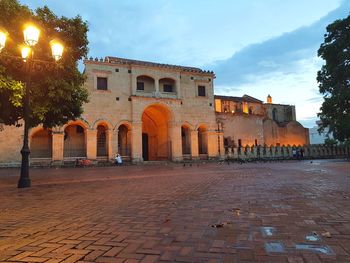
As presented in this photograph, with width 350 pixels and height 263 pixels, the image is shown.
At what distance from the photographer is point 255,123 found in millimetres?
44656

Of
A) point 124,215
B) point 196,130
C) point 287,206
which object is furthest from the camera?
point 196,130

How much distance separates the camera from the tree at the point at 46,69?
12062mm

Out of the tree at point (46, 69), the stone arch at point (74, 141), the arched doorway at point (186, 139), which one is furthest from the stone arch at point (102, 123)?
the tree at point (46, 69)

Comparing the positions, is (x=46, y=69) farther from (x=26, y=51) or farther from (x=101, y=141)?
(x=101, y=141)

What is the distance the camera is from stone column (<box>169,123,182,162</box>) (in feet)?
111

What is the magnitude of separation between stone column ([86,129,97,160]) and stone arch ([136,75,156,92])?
7.61 metres

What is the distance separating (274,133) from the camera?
47938 millimetres

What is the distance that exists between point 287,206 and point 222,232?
2.19 m

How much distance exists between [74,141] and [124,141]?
5693 millimetres

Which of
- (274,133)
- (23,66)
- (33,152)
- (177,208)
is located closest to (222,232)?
(177,208)

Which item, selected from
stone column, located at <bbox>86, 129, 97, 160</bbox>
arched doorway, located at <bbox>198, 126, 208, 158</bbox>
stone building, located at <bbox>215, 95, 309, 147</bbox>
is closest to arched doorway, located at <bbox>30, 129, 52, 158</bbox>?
stone column, located at <bbox>86, 129, 97, 160</bbox>

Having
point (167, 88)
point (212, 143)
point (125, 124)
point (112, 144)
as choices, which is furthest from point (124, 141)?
point (212, 143)

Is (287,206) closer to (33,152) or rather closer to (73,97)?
(73,97)

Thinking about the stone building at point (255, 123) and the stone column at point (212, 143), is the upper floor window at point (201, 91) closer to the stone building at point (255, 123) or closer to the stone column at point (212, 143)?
the stone column at point (212, 143)
